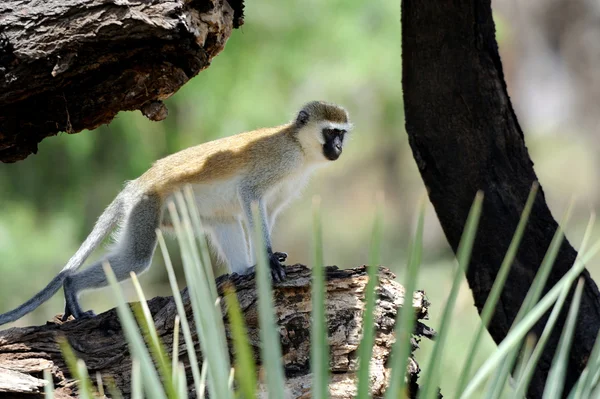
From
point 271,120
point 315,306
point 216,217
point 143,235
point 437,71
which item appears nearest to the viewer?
point 315,306

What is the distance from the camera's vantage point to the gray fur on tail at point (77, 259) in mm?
3955

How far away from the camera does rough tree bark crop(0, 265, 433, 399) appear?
3.18 meters

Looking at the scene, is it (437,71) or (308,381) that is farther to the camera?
(437,71)

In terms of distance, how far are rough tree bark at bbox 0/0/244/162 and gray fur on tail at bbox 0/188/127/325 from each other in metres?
1.04

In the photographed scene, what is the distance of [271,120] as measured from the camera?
7797 millimetres

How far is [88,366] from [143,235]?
1.15m

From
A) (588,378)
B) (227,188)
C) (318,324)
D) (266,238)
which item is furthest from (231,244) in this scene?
(318,324)

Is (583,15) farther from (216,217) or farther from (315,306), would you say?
(315,306)

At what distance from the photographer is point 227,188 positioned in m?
4.49

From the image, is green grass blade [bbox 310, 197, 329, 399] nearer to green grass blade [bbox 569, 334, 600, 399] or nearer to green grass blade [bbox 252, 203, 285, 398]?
green grass blade [bbox 252, 203, 285, 398]

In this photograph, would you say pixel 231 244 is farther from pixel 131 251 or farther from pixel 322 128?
pixel 322 128

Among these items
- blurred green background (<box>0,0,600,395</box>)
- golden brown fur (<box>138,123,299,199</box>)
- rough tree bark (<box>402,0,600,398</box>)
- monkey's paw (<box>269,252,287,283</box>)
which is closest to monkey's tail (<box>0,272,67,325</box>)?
golden brown fur (<box>138,123,299,199</box>)

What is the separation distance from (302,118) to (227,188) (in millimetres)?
668

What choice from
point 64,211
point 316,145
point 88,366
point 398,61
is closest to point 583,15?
point 398,61
